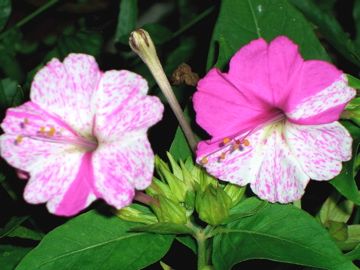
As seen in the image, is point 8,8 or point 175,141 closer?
point 175,141

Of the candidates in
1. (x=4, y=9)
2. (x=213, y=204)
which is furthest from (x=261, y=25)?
(x=4, y=9)

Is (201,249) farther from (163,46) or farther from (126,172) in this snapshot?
(163,46)

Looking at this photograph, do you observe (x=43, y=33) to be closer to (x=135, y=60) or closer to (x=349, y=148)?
(x=135, y=60)

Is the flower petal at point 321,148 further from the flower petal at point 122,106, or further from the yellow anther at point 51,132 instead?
the yellow anther at point 51,132

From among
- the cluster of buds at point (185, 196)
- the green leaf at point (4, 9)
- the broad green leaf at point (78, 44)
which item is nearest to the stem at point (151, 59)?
the cluster of buds at point (185, 196)

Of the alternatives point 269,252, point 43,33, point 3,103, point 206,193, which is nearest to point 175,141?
point 206,193

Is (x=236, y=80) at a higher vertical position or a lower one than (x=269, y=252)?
higher

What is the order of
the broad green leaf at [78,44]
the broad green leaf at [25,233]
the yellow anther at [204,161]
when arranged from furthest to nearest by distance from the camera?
the broad green leaf at [78,44]
the broad green leaf at [25,233]
the yellow anther at [204,161]
